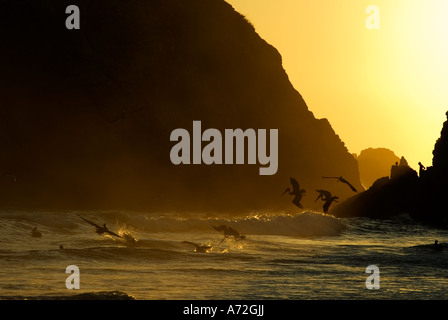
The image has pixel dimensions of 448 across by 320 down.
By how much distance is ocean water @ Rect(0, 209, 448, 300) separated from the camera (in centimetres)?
2409

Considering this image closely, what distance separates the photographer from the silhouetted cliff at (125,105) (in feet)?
323

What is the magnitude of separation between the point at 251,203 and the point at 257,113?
47.9 ft

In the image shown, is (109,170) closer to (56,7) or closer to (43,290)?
(56,7)

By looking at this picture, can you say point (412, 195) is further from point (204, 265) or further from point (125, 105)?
point (204, 265)

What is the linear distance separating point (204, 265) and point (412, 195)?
50.3 m

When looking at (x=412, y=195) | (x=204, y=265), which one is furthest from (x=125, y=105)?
(x=204, y=265)

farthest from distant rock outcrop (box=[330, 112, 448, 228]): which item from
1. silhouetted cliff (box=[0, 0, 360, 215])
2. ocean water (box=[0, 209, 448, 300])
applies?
silhouetted cliff (box=[0, 0, 360, 215])

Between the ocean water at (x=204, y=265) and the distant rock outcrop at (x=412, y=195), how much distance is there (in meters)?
23.2

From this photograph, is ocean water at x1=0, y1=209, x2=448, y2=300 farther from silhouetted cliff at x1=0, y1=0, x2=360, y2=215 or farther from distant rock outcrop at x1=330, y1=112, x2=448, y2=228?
silhouetted cliff at x1=0, y1=0, x2=360, y2=215

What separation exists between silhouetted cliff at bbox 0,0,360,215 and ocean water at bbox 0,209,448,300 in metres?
46.2

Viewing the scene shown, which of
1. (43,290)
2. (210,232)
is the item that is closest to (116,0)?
(210,232)

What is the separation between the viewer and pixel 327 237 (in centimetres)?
5194

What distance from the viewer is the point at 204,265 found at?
31.0m
